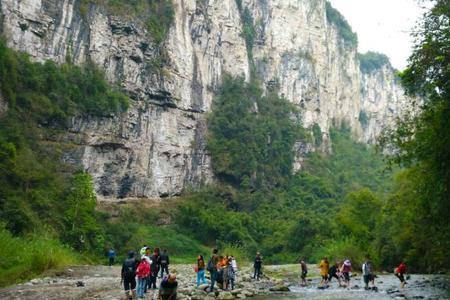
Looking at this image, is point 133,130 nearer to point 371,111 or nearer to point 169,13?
point 169,13

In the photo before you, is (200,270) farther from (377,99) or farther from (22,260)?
(377,99)

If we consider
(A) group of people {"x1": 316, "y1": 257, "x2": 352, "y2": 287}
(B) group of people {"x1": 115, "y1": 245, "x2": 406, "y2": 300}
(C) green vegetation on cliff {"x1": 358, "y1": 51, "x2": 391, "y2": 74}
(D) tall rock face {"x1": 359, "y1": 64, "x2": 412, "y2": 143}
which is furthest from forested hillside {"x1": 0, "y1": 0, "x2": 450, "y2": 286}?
(C) green vegetation on cliff {"x1": 358, "y1": 51, "x2": 391, "y2": 74}

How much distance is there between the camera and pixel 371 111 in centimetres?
14388

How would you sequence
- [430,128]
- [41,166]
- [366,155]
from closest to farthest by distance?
[430,128] → [41,166] → [366,155]

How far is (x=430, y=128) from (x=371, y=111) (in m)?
133

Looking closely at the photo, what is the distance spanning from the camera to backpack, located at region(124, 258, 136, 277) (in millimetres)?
15594

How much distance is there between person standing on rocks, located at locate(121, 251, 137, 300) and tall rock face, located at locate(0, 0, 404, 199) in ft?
91.8

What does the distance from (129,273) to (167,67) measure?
194ft

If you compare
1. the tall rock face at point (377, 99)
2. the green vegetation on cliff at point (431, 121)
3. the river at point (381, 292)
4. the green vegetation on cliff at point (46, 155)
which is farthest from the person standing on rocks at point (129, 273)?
the tall rock face at point (377, 99)

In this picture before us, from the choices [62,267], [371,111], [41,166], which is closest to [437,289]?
[62,267]

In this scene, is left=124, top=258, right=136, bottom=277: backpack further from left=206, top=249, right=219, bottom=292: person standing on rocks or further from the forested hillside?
the forested hillside

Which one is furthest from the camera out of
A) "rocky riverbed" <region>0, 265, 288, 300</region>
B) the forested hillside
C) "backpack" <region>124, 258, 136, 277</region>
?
"rocky riverbed" <region>0, 265, 288, 300</region>

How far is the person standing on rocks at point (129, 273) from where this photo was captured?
615 inches

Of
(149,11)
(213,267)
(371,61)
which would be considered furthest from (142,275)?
(371,61)
